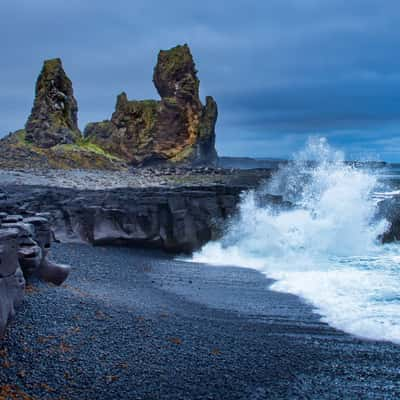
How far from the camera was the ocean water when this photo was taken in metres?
10.8

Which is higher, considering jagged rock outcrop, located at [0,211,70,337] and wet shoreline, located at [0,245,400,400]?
jagged rock outcrop, located at [0,211,70,337]

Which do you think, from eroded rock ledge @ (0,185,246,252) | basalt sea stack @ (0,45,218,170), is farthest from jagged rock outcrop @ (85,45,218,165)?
eroded rock ledge @ (0,185,246,252)

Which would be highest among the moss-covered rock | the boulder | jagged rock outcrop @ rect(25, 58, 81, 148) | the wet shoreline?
jagged rock outcrop @ rect(25, 58, 81, 148)

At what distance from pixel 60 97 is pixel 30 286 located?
1559 inches

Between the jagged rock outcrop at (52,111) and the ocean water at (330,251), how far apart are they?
26.5 m

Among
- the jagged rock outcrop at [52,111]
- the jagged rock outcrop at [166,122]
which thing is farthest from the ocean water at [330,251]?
the jagged rock outcrop at [166,122]

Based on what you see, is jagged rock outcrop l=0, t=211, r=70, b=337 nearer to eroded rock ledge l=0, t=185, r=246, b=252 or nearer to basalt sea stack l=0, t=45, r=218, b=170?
eroded rock ledge l=0, t=185, r=246, b=252

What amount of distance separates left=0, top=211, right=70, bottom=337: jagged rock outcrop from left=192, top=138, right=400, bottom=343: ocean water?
20.0 feet

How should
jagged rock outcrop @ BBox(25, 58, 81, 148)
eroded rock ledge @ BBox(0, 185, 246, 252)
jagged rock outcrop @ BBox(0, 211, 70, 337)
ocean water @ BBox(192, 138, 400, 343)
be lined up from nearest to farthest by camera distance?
jagged rock outcrop @ BBox(0, 211, 70, 337) < ocean water @ BBox(192, 138, 400, 343) < eroded rock ledge @ BBox(0, 185, 246, 252) < jagged rock outcrop @ BBox(25, 58, 81, 148)

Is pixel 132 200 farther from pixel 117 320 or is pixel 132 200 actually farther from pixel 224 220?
pixel 117 320

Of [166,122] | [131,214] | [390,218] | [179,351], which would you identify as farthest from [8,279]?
[166,122]

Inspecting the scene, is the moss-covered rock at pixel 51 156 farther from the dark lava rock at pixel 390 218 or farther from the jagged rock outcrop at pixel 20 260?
the jagged rock outcrop at pixel 20 260

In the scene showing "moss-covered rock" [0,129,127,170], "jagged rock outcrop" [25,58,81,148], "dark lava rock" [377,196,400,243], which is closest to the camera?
"dark lava rock" [377,196,400,243]

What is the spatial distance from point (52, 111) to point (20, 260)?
38066 mm
